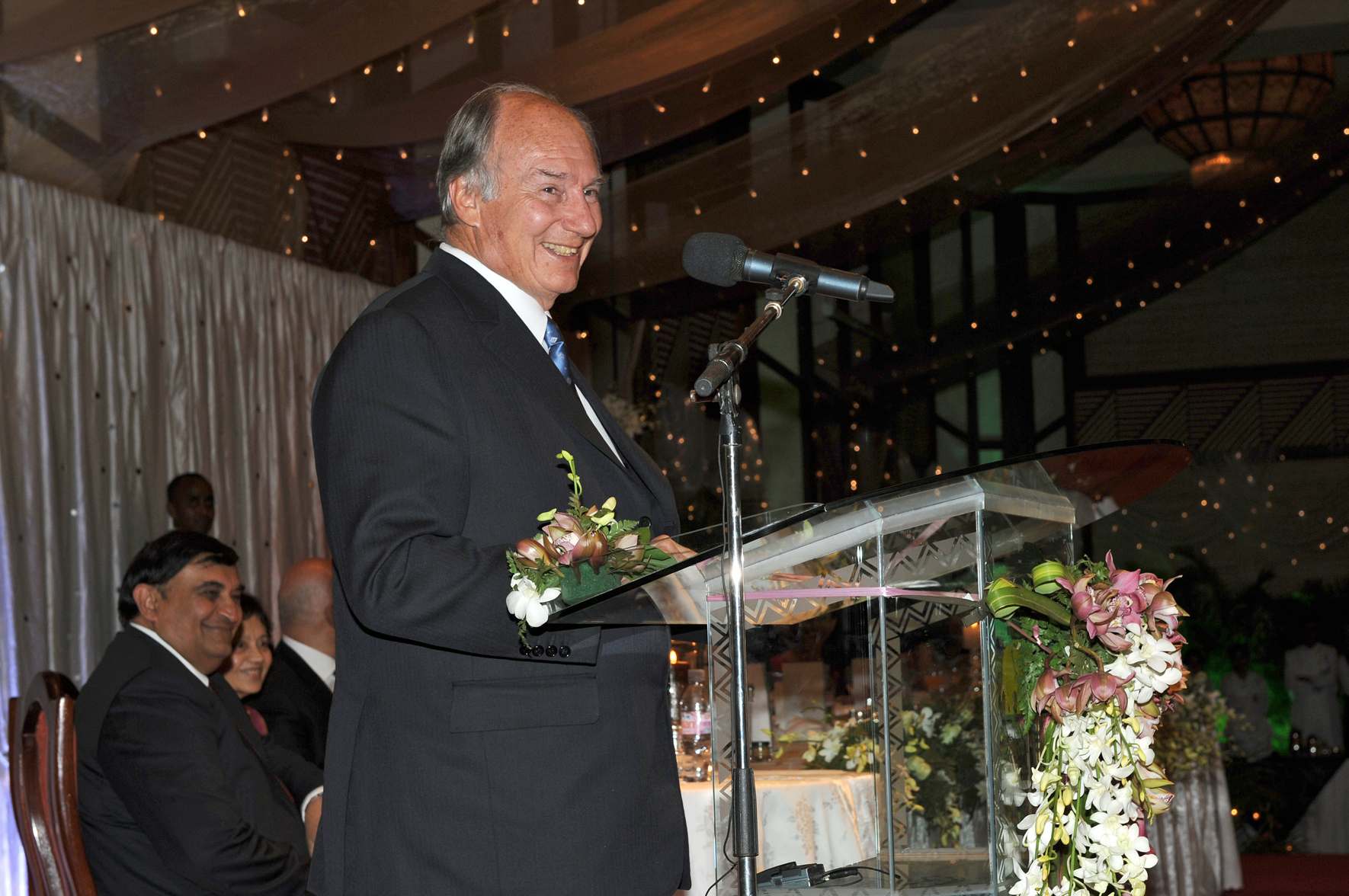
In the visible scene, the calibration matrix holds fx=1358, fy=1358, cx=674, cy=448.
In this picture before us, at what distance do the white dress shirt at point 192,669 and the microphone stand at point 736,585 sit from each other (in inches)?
81.3

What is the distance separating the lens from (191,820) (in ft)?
10.0

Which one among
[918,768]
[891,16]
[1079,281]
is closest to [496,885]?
[918,768]

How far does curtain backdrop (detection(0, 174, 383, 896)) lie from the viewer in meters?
5.33

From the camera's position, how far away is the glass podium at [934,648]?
1.79m

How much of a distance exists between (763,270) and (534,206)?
1.07 feet

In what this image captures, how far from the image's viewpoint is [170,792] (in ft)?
10.1

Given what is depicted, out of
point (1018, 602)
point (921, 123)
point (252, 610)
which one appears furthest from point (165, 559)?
point (921, 123)

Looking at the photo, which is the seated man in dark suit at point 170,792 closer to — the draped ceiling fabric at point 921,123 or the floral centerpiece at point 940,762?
the floral centerpiece at point 940,762

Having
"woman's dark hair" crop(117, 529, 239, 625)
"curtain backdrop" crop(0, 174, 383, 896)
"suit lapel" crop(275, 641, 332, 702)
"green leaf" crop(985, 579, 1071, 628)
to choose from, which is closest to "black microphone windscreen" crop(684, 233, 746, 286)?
"green leaf" crop(985, 579, 1071, 628)

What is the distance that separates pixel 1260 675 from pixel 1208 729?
2.39 m

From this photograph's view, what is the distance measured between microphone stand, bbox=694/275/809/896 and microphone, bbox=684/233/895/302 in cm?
17

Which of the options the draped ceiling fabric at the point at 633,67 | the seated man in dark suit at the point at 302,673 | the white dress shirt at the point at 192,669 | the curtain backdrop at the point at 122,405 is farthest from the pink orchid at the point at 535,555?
the curtain backdrop at the point at 122,405

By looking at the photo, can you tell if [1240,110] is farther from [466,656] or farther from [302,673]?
[466,656]

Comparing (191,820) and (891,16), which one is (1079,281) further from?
(191,820)
